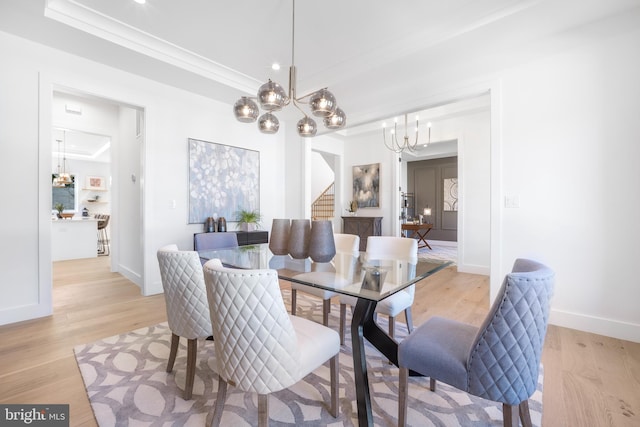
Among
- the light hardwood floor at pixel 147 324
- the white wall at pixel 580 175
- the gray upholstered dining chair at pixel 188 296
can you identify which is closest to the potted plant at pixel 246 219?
the light hardwood floor at pixel 147 324

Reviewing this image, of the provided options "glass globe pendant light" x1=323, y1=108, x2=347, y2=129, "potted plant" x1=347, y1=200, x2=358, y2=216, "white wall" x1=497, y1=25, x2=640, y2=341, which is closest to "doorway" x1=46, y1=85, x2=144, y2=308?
"glass globe pendant light" x1=323, y1=108, x2=347, y2=129

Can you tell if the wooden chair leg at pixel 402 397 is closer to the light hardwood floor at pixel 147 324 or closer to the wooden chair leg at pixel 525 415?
the wooden chair leg at pixel 525 415

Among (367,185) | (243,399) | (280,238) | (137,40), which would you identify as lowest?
(243,399)

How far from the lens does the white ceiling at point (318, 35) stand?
7.41 feet

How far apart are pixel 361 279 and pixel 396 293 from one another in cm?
41

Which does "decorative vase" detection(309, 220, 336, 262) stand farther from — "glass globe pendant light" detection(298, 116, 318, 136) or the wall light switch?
the wall light switch

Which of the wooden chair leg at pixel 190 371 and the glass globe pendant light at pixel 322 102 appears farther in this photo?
the glass globe pendant light at pixel 322 102

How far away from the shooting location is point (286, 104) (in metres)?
2.11

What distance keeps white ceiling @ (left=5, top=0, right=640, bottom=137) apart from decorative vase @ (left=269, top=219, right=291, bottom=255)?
1796mm

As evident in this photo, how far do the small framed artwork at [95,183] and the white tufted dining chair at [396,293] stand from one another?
9.69 metres

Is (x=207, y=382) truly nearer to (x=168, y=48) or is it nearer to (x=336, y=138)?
(x=168, y=48)

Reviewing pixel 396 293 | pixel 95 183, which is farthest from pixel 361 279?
pixel 95 183

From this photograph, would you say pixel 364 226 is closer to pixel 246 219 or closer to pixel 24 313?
pixel 246 219

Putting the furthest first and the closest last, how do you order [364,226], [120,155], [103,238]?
[103,238] < [364,226] < [120,155]
